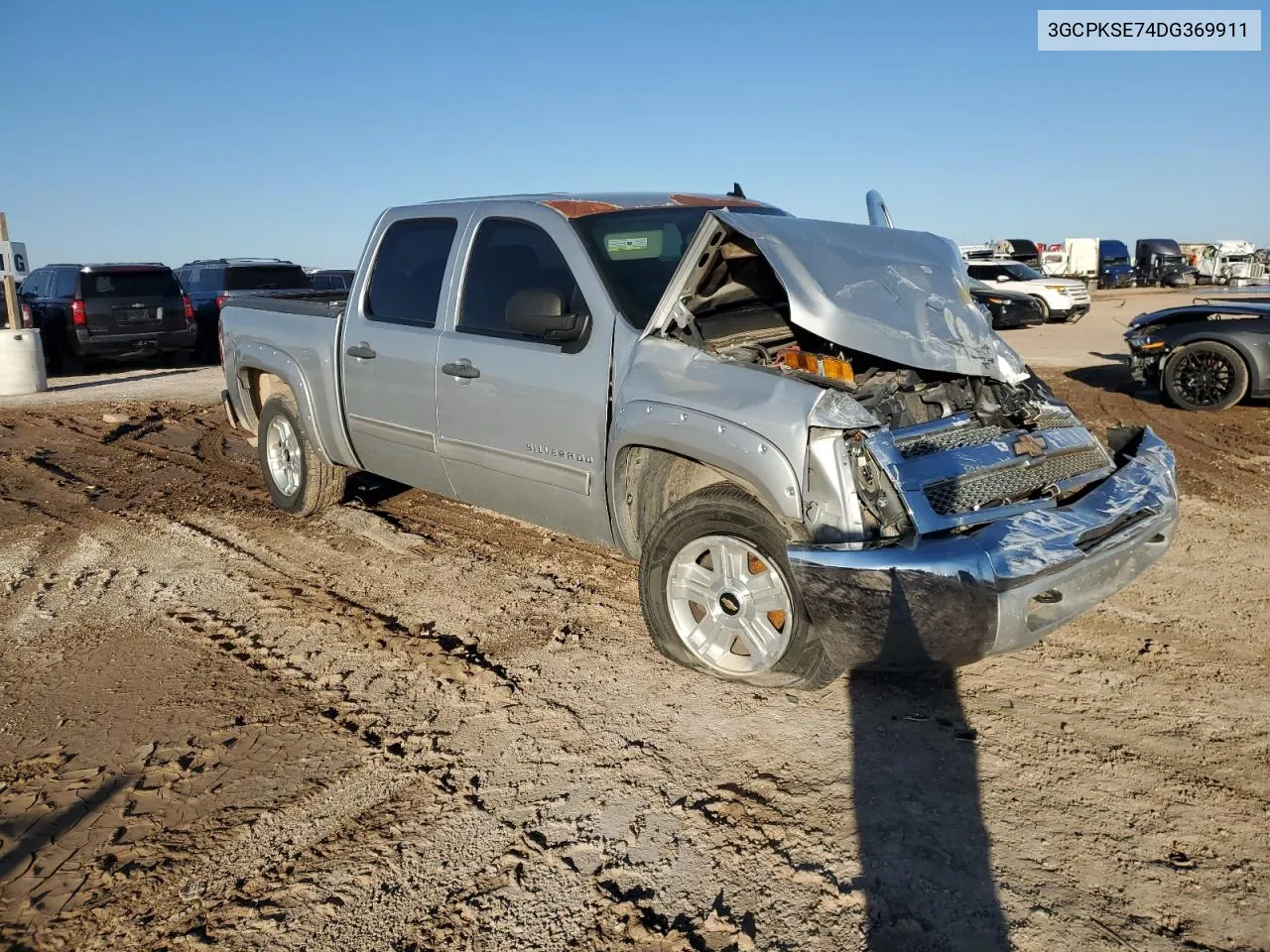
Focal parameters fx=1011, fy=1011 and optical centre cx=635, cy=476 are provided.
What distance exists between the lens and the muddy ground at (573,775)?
9.02ft

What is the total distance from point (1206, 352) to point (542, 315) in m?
8.73

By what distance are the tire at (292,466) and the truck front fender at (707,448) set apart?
2.84 metres

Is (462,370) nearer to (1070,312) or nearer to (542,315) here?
(542,315)

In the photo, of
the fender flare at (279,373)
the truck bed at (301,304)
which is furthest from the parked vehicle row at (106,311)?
the fender flare at (279,373)

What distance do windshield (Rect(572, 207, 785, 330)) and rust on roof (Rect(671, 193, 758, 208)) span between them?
159 mm

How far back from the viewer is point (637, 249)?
4828 mm

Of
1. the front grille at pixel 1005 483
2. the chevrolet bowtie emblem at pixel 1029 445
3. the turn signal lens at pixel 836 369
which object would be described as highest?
the turn signal lens at pixel 836 369

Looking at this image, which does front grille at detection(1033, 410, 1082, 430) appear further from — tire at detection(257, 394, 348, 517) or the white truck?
the white truck

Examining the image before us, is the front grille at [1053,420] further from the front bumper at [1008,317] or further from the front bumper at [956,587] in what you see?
the front bumper at [1008,317]

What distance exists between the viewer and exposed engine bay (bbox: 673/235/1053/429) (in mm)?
4027

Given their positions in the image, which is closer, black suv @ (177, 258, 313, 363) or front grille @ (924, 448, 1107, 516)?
front grille @ (924, 448, 1107, 516)

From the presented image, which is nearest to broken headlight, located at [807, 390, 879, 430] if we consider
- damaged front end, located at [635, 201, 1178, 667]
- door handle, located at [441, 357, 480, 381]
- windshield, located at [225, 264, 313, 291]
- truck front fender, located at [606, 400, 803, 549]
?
damaged front end, located at [635, 201, 1178, 667]

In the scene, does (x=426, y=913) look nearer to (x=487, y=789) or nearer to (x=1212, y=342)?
(x=487, y=789)

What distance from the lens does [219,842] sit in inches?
123
